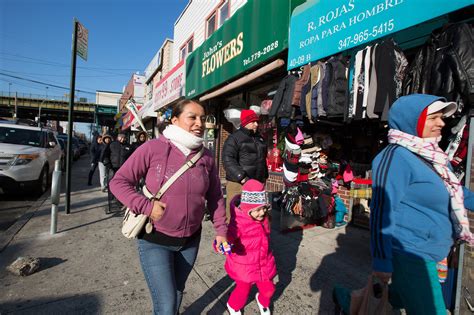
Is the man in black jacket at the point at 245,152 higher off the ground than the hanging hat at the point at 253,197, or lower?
higher

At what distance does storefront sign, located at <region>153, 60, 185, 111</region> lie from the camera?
1022 centimetres

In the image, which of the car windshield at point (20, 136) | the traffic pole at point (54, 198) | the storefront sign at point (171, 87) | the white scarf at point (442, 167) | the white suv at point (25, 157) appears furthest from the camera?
the storefront sign at point (171, 87)

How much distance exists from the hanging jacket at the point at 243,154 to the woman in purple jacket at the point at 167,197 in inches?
72.6

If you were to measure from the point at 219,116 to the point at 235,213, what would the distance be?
299 inches

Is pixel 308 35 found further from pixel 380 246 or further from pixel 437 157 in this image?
pixel 380 246

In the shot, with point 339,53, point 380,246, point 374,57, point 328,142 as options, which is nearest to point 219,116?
point 328,142

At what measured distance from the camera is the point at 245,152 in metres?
3.77

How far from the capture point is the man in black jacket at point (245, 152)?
3736mm

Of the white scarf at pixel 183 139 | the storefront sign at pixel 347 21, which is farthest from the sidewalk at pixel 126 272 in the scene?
the storefront sign at pixel 347 21

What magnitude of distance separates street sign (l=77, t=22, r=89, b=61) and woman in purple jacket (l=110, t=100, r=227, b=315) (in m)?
4.71

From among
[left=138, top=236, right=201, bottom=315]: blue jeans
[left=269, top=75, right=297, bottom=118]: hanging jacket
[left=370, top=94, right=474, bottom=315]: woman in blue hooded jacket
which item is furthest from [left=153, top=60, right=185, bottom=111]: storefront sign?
[left=370, top=94, right=474, bottom=315]: woman in blue hooded jacket

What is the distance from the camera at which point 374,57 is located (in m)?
3.03

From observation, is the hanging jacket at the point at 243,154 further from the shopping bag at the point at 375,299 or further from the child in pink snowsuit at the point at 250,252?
the shopping bag at the point at 375,299

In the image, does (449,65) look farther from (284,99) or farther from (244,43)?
(244,43)
